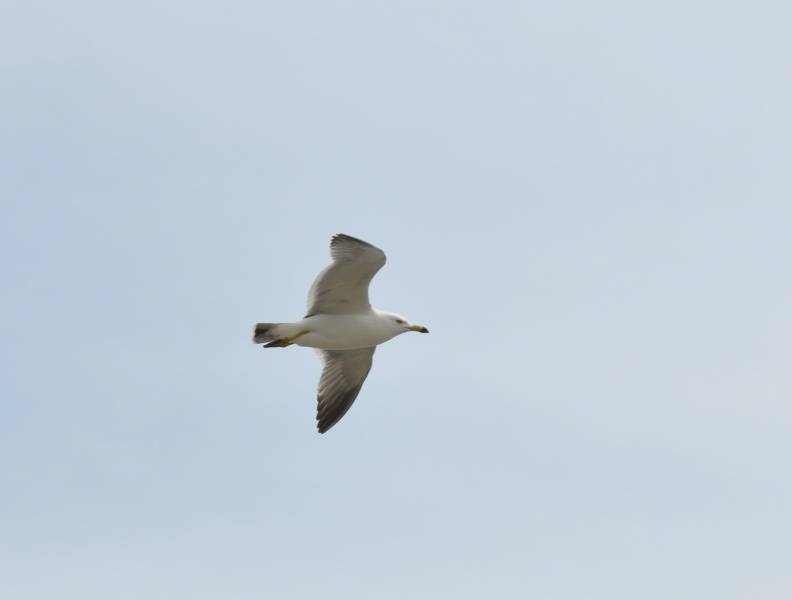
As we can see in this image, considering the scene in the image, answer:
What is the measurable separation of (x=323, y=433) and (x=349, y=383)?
884 mm

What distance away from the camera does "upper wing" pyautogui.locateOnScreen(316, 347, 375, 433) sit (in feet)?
78.4

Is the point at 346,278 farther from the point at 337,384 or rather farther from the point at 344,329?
the point at 337,384

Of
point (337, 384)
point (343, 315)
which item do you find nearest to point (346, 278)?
point (343, 315)

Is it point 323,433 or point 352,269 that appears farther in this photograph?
point 323,433

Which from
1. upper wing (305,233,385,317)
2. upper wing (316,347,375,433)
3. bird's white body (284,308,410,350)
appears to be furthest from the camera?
upper wing (316,347,375,433)

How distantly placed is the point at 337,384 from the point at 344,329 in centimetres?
215

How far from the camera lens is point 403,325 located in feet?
73.4

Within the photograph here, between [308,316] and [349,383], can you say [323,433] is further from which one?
[308,316]

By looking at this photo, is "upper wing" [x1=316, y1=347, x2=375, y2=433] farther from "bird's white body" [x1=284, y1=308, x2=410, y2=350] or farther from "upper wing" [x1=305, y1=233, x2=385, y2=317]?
→ "upper wing" [x1=305, y1=233, x2=385, y2=317]

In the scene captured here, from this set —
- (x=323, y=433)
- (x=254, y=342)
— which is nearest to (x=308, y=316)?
(x=254, y=342)

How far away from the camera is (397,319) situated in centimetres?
2236

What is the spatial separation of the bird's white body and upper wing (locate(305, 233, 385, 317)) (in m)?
0.14

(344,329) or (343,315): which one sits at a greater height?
(343,315)

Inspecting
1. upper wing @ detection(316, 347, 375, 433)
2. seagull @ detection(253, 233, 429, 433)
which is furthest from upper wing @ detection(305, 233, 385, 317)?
upper wing @ detection(316, 347, 375, 433)
